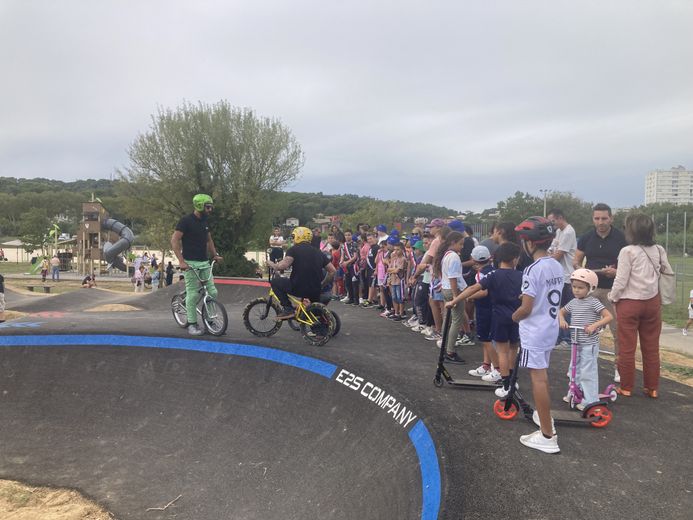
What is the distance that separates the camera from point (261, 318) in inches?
321

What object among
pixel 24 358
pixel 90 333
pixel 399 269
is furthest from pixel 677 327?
pixel 24 358

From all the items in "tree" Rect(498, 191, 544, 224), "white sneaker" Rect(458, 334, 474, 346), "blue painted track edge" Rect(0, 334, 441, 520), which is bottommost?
"blue painted track edge" Rect(0, 334, 441, 520)

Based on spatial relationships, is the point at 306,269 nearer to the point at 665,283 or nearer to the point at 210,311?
the point at 210,311

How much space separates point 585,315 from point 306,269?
4.11 meters

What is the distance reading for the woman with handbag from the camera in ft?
17.1

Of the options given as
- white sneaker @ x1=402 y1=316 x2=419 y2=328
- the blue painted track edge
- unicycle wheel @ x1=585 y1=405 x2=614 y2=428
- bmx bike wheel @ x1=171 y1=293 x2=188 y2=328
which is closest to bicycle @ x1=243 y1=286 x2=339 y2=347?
the blue painted track edge

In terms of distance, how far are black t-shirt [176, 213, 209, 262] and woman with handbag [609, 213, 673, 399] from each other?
235 inches

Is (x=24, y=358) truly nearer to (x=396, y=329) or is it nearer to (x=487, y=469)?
(x=396, y=329)

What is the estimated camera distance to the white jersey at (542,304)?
379cm

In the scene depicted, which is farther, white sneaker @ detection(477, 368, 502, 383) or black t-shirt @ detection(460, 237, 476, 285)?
black t-shirt @ detection(460, 237, 476, 285)

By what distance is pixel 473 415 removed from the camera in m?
4.58

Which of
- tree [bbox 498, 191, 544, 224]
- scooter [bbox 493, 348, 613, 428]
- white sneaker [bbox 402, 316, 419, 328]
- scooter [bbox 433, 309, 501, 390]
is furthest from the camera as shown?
tree [bbox 498, 191, 544, 224]

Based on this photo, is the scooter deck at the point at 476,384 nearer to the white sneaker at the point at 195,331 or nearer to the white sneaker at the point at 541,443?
the white sneaker at the point at 541,443

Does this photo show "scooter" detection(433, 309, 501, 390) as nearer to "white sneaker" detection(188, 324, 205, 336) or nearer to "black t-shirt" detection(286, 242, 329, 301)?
"black t-shirt" detection(286, 242, 329, 301)
